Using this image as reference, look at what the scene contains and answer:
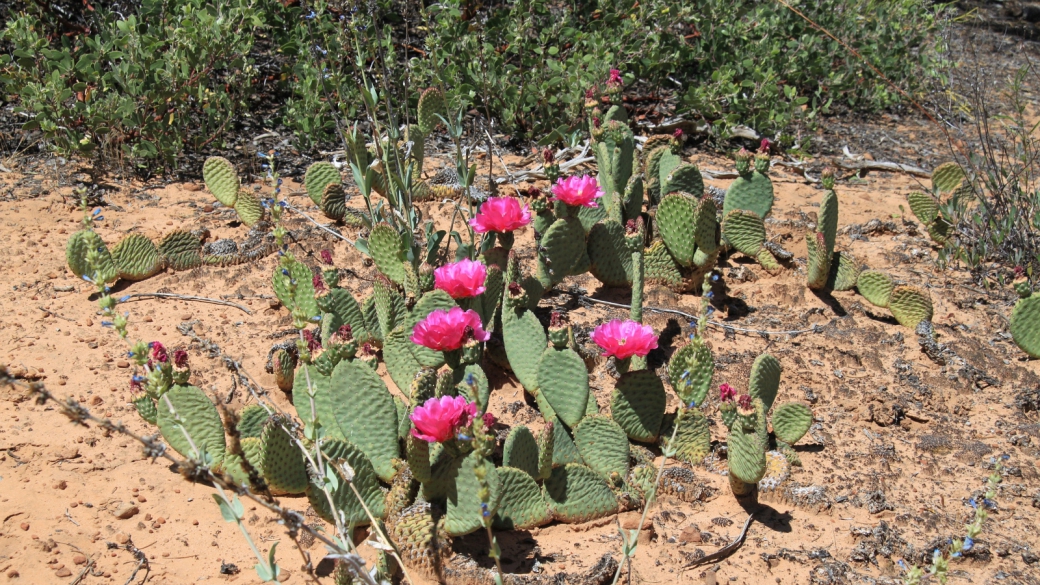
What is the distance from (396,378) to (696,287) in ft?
4.99

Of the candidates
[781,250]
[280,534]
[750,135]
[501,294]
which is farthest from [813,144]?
[280,534]

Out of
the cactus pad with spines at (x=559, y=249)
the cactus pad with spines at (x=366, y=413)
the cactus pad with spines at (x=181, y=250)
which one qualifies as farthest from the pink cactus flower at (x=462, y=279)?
the cactus pad with spines at (x=181, y=250)

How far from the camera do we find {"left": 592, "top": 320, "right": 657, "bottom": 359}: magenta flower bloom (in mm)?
2782

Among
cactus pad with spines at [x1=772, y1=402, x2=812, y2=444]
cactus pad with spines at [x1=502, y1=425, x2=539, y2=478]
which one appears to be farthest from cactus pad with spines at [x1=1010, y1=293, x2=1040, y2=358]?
cactus pad with spines at [x1=502, y1=425, x2=539, y2=478]

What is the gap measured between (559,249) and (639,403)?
80cm

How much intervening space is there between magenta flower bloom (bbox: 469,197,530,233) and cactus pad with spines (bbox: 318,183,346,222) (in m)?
1.14

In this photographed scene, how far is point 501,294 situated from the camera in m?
3.41

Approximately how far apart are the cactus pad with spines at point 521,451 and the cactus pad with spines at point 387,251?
1.04 meters

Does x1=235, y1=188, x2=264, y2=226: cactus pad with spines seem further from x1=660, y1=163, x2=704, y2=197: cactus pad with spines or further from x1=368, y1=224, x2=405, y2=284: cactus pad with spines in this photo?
x1=660, y1=163, x2=704, y2=197: cactus pad with spines

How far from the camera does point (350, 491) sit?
8.38ft

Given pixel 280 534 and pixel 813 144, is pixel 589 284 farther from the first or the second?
pixel 813 144

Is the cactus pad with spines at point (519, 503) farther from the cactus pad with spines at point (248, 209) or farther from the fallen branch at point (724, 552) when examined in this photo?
the cactus pad with spines at point (248, 209)

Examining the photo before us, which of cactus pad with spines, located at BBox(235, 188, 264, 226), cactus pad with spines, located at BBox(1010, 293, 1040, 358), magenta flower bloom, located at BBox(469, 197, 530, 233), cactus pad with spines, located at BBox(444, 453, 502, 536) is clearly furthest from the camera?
cactus pad with spines, located at BBox(235, 188, 264, 226)

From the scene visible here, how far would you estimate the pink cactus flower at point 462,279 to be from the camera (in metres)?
2.83
